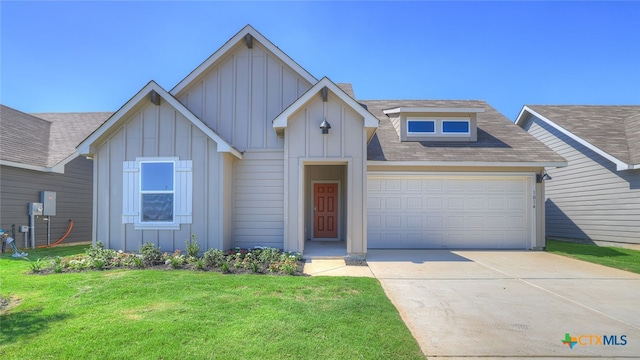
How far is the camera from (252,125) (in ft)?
30.6

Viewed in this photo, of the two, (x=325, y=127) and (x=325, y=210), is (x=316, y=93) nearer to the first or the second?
(x=325, y=127)

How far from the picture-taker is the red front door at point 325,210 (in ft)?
39.2

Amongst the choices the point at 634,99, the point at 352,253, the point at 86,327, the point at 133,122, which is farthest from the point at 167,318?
the point at 634,99

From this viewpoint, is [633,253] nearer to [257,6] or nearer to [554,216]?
[554,216]

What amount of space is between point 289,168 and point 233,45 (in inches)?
152

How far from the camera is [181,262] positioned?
702 cm

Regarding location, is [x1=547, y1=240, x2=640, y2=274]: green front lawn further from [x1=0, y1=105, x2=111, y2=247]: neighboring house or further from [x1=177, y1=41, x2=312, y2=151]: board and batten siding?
[x1=0, y1=105, x2=111, y2=247]: neighboring house

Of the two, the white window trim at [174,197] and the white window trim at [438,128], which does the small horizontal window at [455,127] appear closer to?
the white window trim at [438,128]

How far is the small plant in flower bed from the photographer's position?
6.71m

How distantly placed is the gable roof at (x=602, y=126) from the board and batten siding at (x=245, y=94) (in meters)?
10.8

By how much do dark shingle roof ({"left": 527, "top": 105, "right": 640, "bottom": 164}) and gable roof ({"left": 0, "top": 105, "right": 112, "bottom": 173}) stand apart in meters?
19.4

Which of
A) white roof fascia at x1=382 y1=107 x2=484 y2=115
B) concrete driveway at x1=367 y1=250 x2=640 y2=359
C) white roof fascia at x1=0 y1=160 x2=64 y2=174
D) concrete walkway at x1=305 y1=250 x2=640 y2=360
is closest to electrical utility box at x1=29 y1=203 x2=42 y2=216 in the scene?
white roof fascia at x1=0 y1=160 x2=64 y2=174

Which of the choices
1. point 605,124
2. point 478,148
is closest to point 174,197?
point 478,148

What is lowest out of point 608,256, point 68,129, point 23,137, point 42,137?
point 608,256
